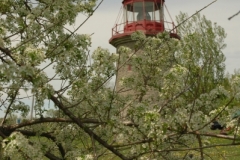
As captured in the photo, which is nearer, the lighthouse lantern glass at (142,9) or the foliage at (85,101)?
the foliage at (85,101)

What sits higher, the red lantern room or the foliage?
the red lantern room

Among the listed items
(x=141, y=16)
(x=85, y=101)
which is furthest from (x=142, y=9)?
(x=85, y=101)

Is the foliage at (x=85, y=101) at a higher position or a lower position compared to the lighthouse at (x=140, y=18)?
lower

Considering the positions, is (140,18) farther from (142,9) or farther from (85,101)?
(85,101)

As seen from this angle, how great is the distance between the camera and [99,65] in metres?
5.87

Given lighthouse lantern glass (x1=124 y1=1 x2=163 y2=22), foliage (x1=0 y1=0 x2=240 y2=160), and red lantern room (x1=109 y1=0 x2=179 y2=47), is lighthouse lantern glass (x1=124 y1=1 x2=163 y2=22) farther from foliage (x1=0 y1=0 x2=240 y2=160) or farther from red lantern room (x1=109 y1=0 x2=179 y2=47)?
foliage (x1=0 y1=0 x2=240 y2=160)

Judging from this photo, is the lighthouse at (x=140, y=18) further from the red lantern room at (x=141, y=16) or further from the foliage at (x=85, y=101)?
the foliage at (x=85, y=101)

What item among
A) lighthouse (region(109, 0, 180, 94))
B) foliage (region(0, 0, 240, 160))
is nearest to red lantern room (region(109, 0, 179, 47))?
lighthouse (region(109, 0, 180, 94))

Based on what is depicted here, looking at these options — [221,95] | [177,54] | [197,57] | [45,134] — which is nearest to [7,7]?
[45,134]

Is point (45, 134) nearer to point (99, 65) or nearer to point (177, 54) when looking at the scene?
point (99, 65)

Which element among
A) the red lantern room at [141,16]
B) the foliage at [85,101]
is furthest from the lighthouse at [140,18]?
the foliage at [85,101]

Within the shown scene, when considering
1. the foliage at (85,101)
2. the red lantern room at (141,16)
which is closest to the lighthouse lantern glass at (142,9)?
the red lantern room at (141,16)

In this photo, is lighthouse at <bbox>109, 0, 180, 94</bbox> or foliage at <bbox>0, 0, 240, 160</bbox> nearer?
foliage at <bbox>0, 0, 240, 160</bbox>

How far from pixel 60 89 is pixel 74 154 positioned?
0.78 metres
